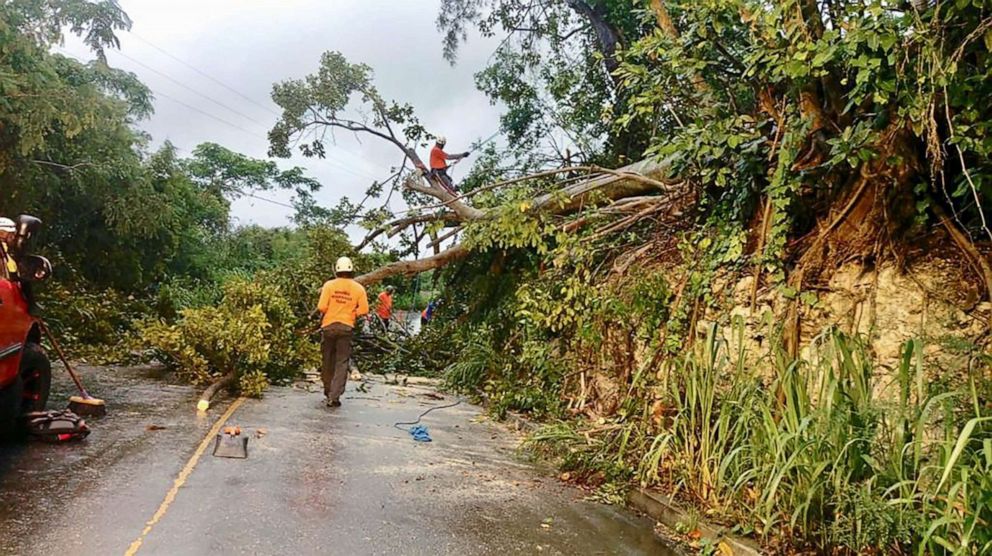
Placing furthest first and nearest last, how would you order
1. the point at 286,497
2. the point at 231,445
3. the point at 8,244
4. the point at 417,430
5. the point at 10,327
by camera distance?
the point at 417,430
the point at 231,445
the point at 8,244
the point at 10,327
the point at 286,497

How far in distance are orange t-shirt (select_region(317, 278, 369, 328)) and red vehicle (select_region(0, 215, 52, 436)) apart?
383 cm

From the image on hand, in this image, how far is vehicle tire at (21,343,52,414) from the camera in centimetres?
634

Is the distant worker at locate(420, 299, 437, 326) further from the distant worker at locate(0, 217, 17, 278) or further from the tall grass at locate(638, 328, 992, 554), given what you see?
the tall grass at locate(638, 328, 992, 554)

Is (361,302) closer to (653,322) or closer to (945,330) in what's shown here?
(653,322)

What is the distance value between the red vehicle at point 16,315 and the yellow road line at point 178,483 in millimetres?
1506

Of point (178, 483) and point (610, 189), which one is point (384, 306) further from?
point (178, 483)

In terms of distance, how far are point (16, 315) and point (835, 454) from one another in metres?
6.19

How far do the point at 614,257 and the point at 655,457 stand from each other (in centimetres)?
411

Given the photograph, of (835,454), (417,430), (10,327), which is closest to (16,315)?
(10,327)

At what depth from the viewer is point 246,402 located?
30.1ft

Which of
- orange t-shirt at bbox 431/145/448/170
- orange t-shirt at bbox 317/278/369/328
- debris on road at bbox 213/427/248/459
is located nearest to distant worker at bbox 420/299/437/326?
orange t-shirt at bbox 431/145/448/170

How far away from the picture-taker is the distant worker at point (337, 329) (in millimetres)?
9656

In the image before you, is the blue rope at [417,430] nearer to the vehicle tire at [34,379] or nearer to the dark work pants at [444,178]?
the vehicle tire at [34,379]

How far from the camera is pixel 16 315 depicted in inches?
225
